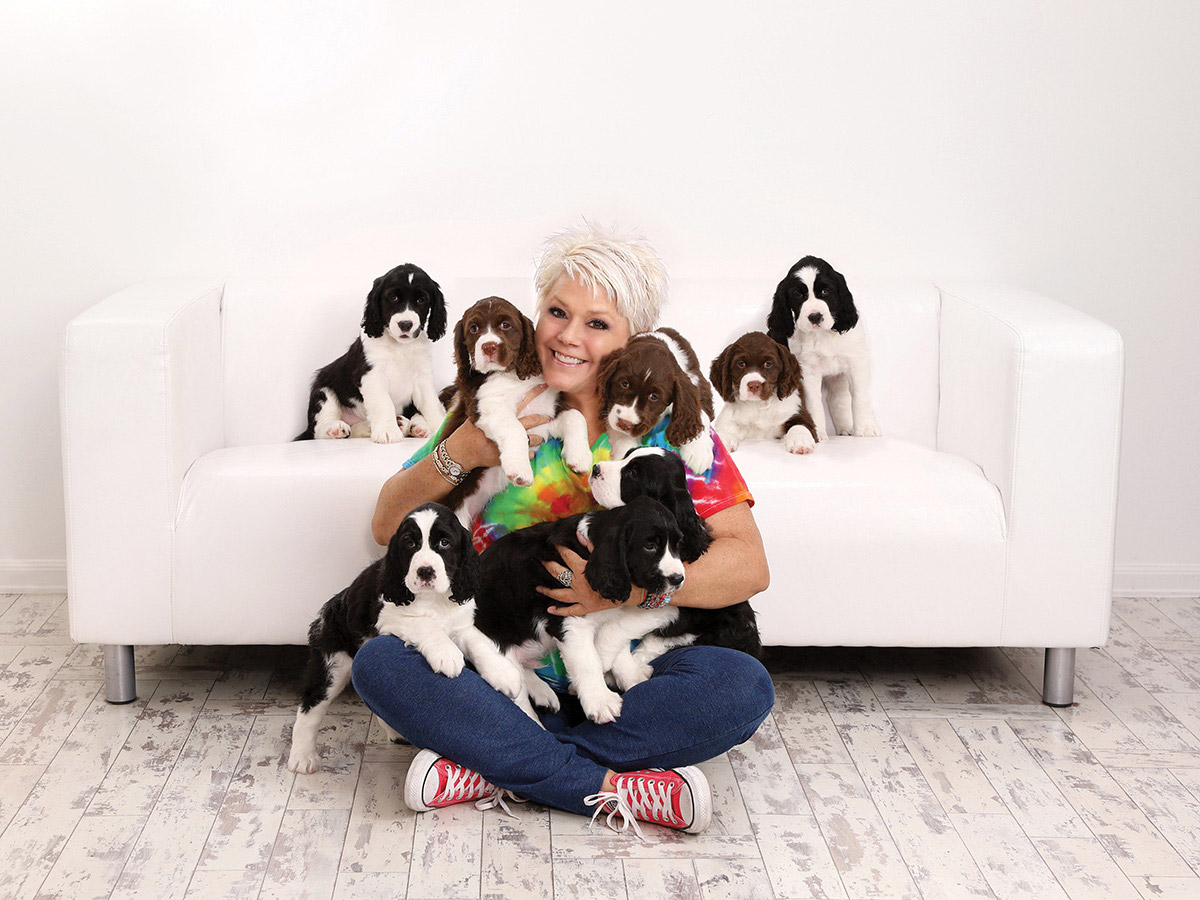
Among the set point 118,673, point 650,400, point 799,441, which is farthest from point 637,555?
point 118,673

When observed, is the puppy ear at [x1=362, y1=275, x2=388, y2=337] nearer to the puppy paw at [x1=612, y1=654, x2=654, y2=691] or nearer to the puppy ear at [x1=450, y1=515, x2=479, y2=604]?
the puppy ear at [x1=450, y1=515, x2=479, y2=604]

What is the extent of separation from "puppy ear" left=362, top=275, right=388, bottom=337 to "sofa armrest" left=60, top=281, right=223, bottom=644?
0.49 metres

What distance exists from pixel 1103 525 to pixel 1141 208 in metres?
1.39

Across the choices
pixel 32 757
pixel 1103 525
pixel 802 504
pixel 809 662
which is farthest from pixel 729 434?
pixel 32 757

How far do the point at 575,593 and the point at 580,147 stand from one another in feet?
6.10

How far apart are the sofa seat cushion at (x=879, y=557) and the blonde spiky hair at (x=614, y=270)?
1.94ft

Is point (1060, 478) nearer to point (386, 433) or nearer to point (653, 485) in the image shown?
point (653, 485)

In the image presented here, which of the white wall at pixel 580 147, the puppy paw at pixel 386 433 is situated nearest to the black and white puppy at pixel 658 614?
the puppy paw at pixel 386 433

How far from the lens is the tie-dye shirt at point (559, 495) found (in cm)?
222

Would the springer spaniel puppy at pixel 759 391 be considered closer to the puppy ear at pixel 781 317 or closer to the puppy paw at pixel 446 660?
the puppy ear at pixel 781 317

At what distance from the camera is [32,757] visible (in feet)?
7.82

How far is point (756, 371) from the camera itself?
2949mm

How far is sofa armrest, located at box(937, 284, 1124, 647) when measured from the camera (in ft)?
8.65

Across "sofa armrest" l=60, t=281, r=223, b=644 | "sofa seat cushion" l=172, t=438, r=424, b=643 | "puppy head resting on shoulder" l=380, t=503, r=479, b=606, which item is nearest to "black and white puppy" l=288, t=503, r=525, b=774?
"puppy head resting on shoulder" l=380, t=503, r=479, b=606
